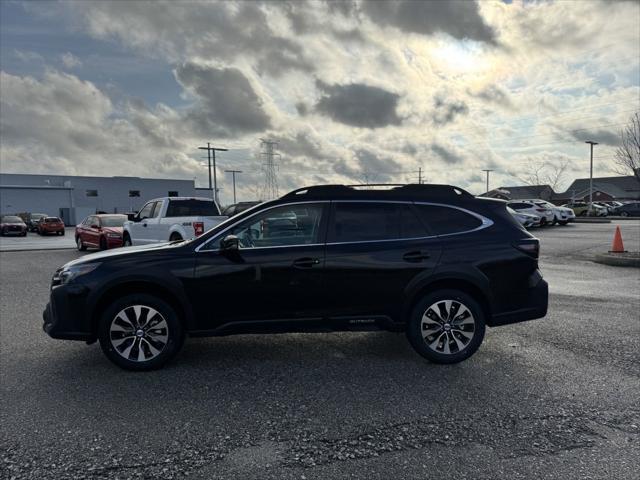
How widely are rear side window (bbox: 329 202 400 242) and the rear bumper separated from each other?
141 cm

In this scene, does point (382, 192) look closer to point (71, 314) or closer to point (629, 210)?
point (71, 314)

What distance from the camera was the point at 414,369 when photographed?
4512mm

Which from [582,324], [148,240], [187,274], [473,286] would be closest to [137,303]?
[187,274]

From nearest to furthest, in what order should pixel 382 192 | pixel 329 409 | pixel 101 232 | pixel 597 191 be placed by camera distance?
1. pixel 329 409
2. pixel 382 192
3. pixel 101 232
4. pixel 597 191

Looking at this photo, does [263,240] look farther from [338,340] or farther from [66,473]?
[66,473]

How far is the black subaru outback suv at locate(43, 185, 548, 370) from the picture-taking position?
4.50 metres

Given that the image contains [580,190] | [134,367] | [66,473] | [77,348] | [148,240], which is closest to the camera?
[66,473]

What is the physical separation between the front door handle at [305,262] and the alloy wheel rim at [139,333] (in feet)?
4.71

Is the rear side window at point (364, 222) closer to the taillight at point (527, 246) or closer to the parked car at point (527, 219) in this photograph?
the taillight at point (527, 246)

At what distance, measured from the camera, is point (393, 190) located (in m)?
4.93

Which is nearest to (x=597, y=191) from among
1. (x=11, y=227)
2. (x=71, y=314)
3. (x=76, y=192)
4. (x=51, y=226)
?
(x=76, y=192)

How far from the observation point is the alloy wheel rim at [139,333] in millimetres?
4480

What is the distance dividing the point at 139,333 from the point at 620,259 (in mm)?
12317

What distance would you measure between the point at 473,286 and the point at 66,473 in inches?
153
